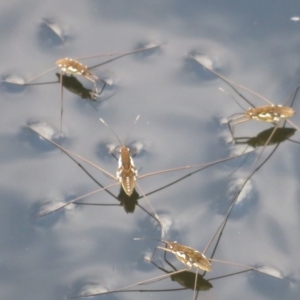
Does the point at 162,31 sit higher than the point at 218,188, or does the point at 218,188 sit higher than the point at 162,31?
the point at 162,31

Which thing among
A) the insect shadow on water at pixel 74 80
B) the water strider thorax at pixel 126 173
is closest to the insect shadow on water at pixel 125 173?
the water strider thorax at pixel 126 173

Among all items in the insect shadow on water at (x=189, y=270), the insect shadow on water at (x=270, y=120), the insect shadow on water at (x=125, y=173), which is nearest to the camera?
the insect shadow on water at (x=189, y=270)

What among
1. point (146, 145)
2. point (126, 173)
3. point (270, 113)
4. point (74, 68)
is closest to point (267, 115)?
point (270, 113)

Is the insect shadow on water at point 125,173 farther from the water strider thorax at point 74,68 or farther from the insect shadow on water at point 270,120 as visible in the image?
the water strider thorax at point 74,68

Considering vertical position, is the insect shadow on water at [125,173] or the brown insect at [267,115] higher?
the brown insect at [267,115]

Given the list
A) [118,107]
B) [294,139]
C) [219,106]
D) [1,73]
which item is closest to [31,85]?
[1,73]

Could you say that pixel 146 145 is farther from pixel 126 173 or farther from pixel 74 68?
pixel 74 68

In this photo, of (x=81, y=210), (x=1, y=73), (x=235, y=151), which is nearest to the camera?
(x=81, y=210)

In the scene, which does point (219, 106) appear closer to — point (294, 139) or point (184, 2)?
point (294, 139)

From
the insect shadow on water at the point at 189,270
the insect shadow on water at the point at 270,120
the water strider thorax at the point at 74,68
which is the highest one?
the water strider thorax at the point at 74,68
